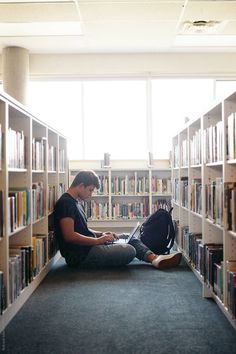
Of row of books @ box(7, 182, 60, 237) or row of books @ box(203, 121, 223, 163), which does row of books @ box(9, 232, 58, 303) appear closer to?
row of books @ box(7, 182, 60, 237)

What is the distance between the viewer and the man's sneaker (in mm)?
3895

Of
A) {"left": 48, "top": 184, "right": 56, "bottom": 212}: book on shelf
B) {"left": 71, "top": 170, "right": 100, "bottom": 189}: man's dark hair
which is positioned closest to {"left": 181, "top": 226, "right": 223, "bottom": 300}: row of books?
{"left": 71, "top": 170, "right": 100, "bottom": 189}: man's dark hair

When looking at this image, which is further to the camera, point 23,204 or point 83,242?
point 83,242

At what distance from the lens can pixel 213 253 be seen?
9.45ft

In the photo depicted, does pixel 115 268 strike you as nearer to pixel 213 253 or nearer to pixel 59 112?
pixel 213 253

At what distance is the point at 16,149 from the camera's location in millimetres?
2840

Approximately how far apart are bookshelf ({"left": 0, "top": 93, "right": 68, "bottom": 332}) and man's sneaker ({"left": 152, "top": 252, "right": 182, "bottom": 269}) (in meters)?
1.08

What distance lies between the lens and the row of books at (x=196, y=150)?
11.5 feet

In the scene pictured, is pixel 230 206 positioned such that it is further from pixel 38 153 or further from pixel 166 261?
pixel 38 153

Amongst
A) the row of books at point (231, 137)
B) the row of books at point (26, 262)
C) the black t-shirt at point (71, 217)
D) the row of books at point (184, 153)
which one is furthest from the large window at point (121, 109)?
the row of books at point (231, 137)

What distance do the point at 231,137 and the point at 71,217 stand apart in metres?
1.85

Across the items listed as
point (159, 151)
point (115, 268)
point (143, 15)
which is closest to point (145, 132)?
point (159, 151)

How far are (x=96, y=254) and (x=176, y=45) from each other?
3.91 meters

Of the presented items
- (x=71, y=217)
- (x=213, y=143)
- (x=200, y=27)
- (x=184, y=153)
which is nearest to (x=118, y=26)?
(x=200, y=27)
